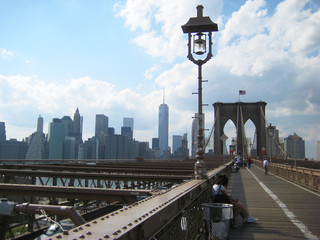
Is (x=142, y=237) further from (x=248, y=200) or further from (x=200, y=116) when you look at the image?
(x=248, y=200)

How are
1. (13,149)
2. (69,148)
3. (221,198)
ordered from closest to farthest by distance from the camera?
(221,198)
(13,149)
(69,148)

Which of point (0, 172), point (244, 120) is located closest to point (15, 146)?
point (244, 120)

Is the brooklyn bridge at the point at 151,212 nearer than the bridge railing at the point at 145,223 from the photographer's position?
No

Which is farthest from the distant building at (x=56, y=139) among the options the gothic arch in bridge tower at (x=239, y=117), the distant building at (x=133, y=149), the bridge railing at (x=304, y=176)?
the bridge railing at (x=304, y=176)

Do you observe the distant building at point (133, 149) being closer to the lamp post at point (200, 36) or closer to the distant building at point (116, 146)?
the distant building at point (116, 146)

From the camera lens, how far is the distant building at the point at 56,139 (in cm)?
14548

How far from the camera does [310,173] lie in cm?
1562

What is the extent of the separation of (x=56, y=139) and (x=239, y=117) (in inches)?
3634

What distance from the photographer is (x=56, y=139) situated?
509 ft

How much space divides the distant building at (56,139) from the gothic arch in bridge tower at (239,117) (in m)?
77.1

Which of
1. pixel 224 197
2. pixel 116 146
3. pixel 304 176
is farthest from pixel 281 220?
pixel 116 146

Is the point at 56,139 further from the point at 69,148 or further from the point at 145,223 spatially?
the point at 145,223

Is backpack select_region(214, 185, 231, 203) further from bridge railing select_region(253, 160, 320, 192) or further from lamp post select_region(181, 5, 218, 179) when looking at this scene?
bridge railing select_region(253, 160, 320, 192)

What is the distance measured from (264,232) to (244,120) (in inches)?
4165
